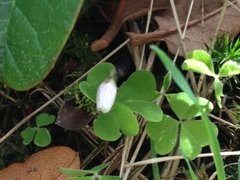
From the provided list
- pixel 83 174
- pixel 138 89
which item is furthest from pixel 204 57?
pixel 83 174

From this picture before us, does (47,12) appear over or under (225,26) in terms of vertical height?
over

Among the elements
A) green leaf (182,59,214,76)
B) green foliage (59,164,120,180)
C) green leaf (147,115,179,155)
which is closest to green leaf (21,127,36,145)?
green foliage (59,164,120,180)

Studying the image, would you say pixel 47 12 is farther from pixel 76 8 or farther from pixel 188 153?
pixel 188 153

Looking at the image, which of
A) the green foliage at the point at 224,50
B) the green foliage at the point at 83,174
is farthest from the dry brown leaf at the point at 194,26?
the green foliage at the point at 83,174

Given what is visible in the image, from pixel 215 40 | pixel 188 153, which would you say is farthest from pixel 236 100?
pixel 188 153

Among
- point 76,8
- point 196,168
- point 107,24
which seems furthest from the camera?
point 107,24

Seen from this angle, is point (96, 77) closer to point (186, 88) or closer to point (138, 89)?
point (138, 89)

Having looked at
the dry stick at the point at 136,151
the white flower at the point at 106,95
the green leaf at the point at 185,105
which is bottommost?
the dry stick at the point at 136,151

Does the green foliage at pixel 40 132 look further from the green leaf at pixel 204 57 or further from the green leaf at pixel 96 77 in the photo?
the green leaf at pixel 204 57
